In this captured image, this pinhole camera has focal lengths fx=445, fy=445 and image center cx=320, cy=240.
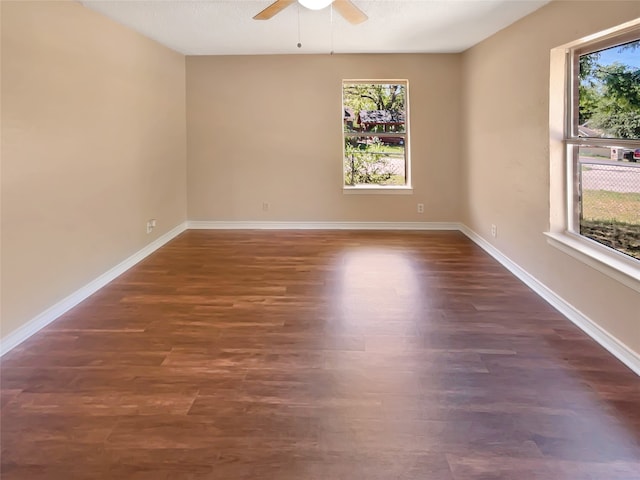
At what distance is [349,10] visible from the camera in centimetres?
310

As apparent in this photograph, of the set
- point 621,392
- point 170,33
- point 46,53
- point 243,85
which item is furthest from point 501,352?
point 243,85

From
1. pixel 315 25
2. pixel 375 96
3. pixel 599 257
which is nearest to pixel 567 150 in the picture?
pixel 599 257

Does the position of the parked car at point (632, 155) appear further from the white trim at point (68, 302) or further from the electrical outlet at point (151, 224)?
the electrical outlet at point (151, 224)

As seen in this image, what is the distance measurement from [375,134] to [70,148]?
3911mm

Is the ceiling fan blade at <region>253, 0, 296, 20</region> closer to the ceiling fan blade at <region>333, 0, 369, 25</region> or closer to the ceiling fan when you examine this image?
the ceiling fan

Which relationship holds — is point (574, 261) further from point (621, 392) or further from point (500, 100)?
point (500, 100)

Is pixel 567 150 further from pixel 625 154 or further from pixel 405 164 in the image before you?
pixel 405 164

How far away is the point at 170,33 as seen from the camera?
4484 millimetres

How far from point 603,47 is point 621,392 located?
2.16 meters

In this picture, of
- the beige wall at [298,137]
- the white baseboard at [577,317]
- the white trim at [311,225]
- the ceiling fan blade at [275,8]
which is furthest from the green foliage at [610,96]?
the white trim at [311,225]

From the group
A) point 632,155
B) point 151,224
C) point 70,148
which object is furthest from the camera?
point 151,224

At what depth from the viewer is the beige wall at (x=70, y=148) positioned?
2670 mm

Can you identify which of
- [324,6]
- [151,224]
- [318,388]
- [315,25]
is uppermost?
[315,25]

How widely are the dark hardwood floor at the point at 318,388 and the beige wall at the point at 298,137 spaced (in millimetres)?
2479
